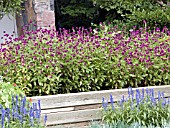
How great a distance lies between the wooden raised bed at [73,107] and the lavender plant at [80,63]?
0.77 feet

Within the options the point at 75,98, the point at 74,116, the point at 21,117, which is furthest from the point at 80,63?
the point at 21,117

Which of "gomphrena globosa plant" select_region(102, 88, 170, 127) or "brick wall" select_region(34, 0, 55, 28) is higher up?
"brick wall" select_region(34, 0, 55, 28)

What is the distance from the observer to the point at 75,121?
3367 mm

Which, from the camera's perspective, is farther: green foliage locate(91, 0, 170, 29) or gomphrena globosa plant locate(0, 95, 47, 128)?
green foliage locate(91, 0, 170, 29)

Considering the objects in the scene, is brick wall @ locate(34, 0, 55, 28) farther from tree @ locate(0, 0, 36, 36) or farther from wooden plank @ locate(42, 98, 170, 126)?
wooden plank @ locate(42, 98, 170, 126)

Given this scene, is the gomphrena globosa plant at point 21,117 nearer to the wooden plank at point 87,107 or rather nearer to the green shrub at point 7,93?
the green shrub at point 7,93

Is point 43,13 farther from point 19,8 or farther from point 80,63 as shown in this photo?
point 80,63

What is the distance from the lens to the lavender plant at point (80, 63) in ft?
11.7

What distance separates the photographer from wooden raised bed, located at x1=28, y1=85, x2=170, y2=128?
3.29 meters

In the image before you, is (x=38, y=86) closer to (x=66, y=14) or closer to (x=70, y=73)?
(x=70, y=73)

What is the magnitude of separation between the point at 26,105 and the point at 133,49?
164cm

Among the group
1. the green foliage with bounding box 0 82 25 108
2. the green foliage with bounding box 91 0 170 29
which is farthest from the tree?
the green foliage with bounding box 0 82 25 108

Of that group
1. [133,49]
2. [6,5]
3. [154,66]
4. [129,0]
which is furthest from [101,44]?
[6,5]

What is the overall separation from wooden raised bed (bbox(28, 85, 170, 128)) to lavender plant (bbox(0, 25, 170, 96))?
0.77ft
